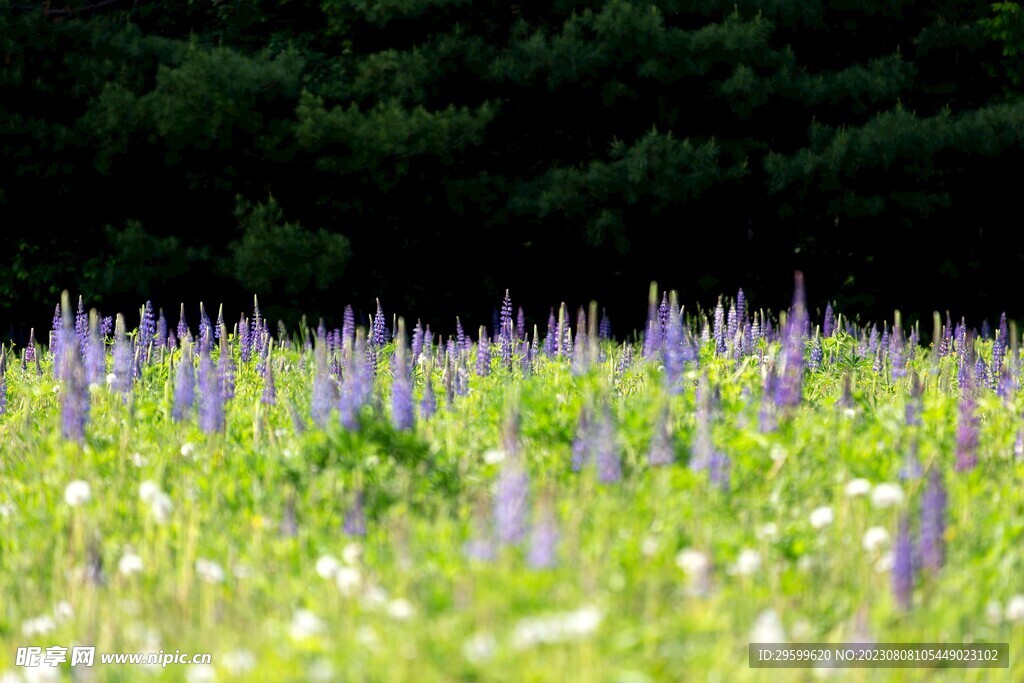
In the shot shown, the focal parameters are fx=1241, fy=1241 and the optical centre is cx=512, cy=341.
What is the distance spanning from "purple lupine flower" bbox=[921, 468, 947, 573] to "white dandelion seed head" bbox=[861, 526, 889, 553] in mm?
169

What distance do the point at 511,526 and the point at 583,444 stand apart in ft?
3.87

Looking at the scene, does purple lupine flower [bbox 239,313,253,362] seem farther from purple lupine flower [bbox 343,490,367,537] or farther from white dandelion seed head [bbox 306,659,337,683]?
white dandelion seed head [bbox 306,659,337,683]

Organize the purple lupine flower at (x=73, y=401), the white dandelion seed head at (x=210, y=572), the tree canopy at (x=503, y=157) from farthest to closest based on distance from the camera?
the tree canopy at (x=503, y=157), the purple lupine flower at (x=73, y=401), the white dandelion seed head at (x=210, y=572)

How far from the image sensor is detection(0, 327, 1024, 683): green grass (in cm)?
268

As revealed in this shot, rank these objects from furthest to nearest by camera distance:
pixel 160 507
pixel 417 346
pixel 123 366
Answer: pixel 417 346 < pixel 123 366 < pixel 160 507

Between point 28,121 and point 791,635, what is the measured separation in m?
13.0

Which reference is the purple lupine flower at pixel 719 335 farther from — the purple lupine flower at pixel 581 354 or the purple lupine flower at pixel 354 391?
the purple lupine flower at pixel 354 391

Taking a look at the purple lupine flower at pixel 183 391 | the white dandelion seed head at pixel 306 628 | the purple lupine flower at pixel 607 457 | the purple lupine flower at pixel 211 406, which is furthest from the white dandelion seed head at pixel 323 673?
the purple lupine flower at pixel 183 391

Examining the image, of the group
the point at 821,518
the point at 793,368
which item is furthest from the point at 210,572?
the point at 793,368

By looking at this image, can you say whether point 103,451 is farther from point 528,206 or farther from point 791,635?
point 528,206

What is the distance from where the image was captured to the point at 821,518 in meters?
3.56

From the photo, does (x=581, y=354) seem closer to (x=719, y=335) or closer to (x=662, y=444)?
(x=719, y=335)

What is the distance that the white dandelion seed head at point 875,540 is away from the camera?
3.32 meters

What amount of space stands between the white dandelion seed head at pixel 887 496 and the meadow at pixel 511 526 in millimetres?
20
